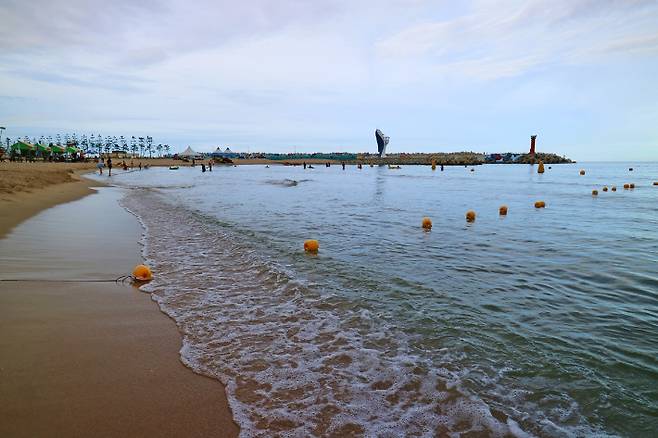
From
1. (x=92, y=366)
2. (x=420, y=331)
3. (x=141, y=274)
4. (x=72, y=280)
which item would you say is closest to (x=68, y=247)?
(x=72, y=280)

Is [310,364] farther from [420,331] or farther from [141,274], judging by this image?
[141,274]

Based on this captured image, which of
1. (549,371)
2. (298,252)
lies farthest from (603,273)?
(298,252)

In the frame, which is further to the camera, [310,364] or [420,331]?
[420,331]

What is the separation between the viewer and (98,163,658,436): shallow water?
11.2ft

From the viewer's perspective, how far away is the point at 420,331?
508 centimetres

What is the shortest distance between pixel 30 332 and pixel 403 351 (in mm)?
4249

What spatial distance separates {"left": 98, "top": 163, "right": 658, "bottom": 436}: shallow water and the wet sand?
0.29 meters

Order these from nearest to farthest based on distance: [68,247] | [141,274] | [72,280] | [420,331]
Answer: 1. [420,331]
2. [72,280]
3. [141,274]
4. [68,247]

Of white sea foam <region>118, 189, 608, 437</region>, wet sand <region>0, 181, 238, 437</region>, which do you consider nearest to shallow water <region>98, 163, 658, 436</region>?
A: white sea foam <region>118, 189, 608, 437</region>

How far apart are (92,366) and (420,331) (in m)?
3.79

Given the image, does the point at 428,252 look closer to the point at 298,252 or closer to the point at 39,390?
the point at 298,252

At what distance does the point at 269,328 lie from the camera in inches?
200

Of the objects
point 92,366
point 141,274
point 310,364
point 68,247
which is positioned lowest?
point 310,364

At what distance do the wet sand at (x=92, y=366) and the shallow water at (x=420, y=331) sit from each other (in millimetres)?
290
